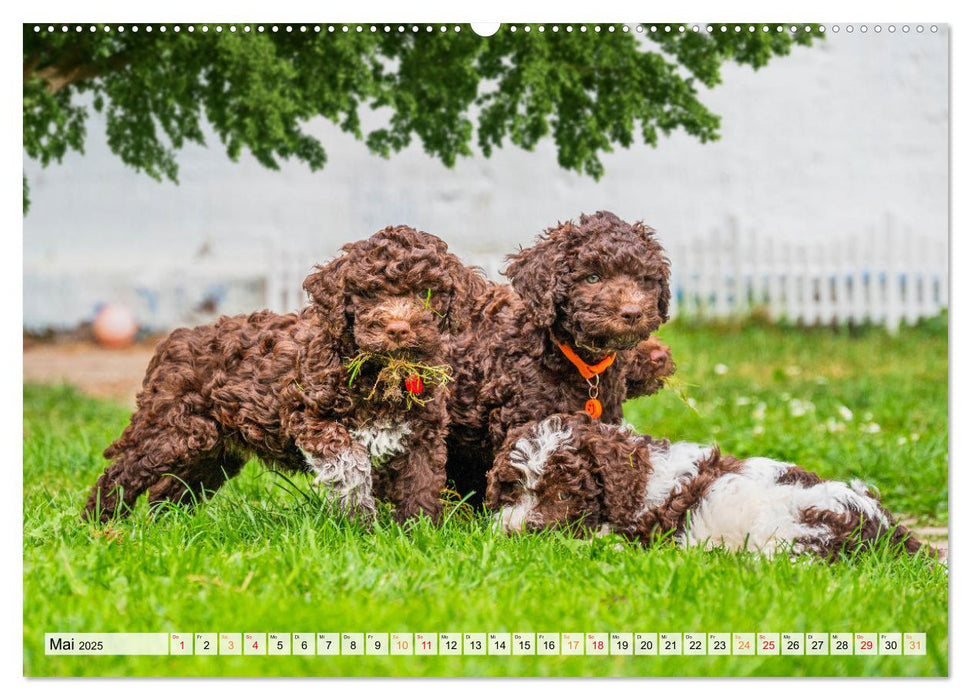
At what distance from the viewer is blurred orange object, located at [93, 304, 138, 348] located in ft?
16.3

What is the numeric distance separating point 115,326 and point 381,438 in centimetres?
189

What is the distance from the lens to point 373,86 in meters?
4.53

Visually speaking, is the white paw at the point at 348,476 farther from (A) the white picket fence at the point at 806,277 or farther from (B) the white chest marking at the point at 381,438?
(A) the white picket fence at the point at 806,277

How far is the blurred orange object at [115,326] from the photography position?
4973 millimetres

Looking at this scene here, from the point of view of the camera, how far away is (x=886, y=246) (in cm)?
701

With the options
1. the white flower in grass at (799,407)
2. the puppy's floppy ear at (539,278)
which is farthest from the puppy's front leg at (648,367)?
the white flower in grass at (799,407)

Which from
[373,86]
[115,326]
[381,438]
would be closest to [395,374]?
[381,438]

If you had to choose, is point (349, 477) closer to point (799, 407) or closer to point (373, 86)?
point (373, 86)

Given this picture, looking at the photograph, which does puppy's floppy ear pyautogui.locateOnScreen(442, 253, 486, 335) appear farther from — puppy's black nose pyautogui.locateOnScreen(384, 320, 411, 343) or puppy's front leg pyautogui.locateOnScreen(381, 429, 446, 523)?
puppy's front leg pyautogui.locateOnScreen(381, 429, 446, 523)

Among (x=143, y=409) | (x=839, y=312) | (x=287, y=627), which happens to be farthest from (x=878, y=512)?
(x=839, y=312)

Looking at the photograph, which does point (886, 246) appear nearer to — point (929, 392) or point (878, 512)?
point (929, 392)

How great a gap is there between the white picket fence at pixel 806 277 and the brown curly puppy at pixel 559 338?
2.14m

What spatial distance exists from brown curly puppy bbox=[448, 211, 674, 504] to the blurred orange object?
1623 mm

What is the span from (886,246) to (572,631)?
15.5ft
